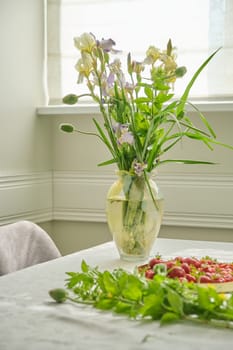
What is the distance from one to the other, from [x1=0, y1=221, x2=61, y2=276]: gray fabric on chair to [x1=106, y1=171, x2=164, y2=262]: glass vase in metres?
0.37

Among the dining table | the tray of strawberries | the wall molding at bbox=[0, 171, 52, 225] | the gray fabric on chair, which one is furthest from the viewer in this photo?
the wall molding at bbox=[0, 171, 52, 225]

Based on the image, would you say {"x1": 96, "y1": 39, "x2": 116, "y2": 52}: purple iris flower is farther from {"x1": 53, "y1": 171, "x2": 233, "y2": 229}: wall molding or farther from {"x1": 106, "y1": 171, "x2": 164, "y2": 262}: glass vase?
{"x1": 53, "y1": 171, "x2": 233, "y2": 229}: wall molding

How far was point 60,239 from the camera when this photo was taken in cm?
287

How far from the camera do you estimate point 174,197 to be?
263 centimetres

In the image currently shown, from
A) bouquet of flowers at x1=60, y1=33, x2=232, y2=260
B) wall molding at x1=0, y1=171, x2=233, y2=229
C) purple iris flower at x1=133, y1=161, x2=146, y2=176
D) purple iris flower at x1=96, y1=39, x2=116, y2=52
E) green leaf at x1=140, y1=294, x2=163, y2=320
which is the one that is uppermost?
purple iris flower at x1=96, y1=39, x2=116, y2=52

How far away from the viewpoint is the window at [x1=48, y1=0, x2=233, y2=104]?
8.38 feet

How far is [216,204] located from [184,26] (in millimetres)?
713

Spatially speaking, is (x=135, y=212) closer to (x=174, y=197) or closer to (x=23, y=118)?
(x=174, y=197)

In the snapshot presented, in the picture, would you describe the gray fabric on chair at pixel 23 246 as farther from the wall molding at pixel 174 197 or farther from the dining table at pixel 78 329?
the wall molding at pixel 174 197

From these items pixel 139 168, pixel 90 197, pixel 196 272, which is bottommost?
pixel 90 197

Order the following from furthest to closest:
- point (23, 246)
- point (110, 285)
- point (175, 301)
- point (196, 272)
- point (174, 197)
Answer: point (174, 197) → point (23, 246) → point (196, 272) → point (110, 285) → point (175, 301)

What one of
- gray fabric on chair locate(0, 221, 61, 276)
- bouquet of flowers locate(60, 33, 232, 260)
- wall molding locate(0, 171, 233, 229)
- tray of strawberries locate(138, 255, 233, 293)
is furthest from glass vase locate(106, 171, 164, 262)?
wall molding locate(0, 171, 233, 229)

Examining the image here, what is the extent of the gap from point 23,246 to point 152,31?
3.82ft

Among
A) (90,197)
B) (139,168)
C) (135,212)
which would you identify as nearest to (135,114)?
(139,168)
